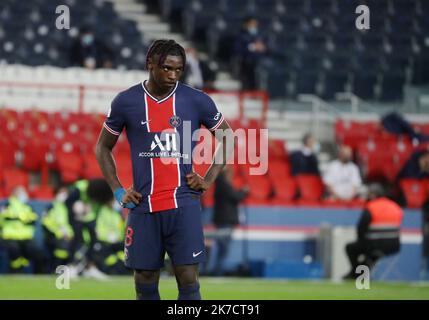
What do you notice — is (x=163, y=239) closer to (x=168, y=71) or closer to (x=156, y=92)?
(x=156, y=92)

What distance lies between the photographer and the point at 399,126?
73.9 ft

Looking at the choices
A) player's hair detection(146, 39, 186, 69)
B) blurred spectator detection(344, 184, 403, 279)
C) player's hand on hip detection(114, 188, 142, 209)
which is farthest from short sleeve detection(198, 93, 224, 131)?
blurred spectator detection(344, 184, 403, 279)

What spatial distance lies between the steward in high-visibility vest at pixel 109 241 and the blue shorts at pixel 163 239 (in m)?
10.0

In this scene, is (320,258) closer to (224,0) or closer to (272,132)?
(272,132)

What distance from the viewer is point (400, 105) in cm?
2431

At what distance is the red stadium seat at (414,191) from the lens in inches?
817

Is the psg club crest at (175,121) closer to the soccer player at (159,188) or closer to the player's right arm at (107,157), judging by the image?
the soccer player at (159,188)

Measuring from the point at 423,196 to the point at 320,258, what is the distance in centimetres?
229

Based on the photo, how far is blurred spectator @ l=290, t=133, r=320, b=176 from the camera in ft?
69.2

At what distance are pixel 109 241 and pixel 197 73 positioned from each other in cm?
517

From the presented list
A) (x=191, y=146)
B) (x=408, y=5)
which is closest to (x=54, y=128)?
(x=408, y=5)

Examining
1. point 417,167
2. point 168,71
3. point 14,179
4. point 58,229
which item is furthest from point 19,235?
point 168,71

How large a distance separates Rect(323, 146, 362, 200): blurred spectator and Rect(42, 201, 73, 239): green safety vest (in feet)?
15.2
